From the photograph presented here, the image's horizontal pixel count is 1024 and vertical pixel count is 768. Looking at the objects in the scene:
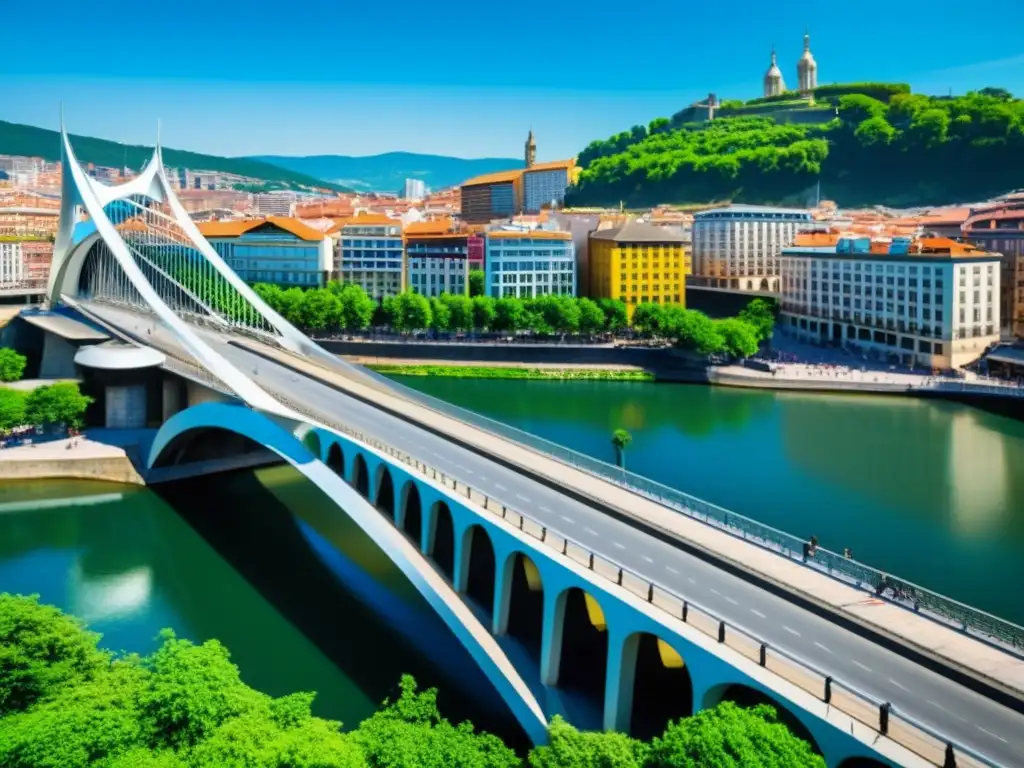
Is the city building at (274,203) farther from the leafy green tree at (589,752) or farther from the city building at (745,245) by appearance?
the leafy green tree at (589,752)

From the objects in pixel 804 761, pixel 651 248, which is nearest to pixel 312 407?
pixel 804 761

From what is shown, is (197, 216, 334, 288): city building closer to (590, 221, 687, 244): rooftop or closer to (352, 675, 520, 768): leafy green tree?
(590, 221, 687, 244): rooftop

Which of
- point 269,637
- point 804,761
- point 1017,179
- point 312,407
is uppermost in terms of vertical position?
point 1017,179

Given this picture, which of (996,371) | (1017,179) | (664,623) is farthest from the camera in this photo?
(1017,179)

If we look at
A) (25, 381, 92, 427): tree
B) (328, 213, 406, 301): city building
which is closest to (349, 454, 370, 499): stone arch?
(25, 381, 92, 427): tree

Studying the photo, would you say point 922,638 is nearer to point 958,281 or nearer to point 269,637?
point 269,637

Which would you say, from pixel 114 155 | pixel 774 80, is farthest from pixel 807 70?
pixel 114 155

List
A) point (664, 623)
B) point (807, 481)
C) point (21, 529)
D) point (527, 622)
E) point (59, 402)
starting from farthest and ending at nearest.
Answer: point (59, 402) → point (807, 481) → point (21, 529) → point (527, 622) → point (664, 623)

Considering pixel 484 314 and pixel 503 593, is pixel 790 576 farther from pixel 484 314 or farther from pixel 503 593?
pixel 484 314
